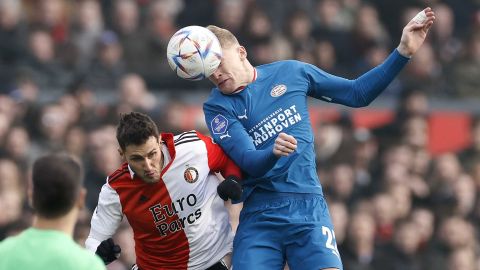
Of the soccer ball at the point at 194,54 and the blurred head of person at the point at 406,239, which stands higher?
the soccer ball at the point at 194,54

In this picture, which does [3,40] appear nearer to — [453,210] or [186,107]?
[186,107]

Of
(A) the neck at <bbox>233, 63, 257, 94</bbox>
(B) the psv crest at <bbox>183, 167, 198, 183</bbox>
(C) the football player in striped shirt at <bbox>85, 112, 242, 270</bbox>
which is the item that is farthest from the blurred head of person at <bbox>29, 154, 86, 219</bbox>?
(A) the neck at <bbox>233, 63, 257, 94</bbox>

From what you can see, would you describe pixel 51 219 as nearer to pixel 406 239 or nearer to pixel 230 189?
pixel 230 189

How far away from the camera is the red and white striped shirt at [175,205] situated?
29.2 feet

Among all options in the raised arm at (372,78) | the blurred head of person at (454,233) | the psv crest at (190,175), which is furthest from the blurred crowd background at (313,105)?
the raised arm at (372,78)

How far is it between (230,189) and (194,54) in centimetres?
97

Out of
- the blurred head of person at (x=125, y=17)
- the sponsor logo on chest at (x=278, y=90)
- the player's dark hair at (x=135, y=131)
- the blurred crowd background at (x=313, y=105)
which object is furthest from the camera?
the blurred head of person at (x=125, y=17)

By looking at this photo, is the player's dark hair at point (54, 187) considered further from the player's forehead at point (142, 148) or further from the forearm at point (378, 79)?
the forearm at point (378, 79)

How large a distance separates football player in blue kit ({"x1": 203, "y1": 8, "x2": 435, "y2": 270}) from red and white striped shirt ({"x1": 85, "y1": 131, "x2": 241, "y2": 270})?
19 cm

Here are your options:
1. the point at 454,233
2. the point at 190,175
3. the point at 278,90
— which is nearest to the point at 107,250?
the point at 190,175

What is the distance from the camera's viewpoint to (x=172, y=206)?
29.3ft

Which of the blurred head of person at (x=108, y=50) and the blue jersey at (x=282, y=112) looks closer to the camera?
the blue jersey at (x=282, y=112)

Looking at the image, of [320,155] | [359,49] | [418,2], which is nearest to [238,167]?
[320,155]

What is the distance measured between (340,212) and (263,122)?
5272mm
